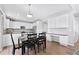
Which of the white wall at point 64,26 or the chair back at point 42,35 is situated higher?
the white wall at point 64,26

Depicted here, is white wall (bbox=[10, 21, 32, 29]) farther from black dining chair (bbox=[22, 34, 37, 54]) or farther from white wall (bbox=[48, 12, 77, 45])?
white wall (bbox=[48, 12, 77, 45])

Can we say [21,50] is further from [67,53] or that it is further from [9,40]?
[67,53]

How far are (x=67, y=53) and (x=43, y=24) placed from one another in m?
0.67

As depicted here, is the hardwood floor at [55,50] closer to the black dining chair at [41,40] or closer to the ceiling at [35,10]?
the black dining chair at [41,40]

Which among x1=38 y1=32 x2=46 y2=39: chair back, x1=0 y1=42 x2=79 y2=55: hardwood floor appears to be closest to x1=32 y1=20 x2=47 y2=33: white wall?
x1=38 y1=32 x2=46 y2=39: chair back

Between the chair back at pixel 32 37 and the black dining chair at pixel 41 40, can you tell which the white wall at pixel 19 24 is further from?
the black dining chair at pixel 41 40

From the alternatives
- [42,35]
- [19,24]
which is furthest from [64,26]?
[19,24]

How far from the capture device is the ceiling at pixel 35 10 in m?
1.79

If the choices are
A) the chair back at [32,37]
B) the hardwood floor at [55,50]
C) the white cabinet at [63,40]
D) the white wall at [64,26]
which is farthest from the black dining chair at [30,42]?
the white cabinet at [63,40]

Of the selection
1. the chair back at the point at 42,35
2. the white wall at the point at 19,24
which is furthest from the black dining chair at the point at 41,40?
the white wall at the point at 19,24

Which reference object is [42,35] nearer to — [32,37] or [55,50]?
[32,37]

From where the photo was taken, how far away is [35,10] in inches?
71.8

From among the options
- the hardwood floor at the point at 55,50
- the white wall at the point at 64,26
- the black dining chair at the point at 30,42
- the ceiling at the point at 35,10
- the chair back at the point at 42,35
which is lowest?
the hardwood floor at the point at 55,50

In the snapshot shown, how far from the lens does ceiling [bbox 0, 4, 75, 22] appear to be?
1.79 m
